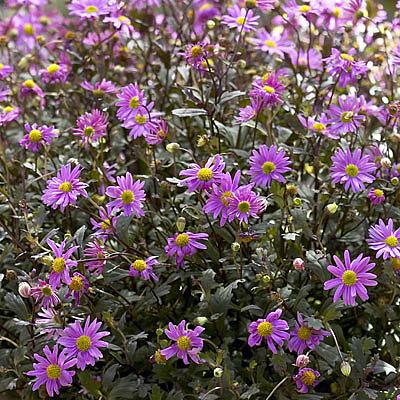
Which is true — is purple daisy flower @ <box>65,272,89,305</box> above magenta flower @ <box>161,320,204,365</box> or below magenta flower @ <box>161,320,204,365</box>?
above

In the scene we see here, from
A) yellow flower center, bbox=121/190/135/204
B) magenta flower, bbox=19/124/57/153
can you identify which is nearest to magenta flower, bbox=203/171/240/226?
yellow flower center, bbox=121/190/135/204

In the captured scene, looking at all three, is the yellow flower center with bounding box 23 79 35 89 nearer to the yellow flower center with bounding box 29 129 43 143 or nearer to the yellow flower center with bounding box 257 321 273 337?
the yellow flower center with bounding box 29 129 43 143

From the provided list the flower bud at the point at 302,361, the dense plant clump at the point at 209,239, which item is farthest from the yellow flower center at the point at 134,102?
the flower bud at the point at 302,361

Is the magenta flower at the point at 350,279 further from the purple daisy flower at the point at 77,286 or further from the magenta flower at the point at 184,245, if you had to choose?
the purple daisy flower at the point at 77,286

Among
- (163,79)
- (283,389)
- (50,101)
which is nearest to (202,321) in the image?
(283,389)

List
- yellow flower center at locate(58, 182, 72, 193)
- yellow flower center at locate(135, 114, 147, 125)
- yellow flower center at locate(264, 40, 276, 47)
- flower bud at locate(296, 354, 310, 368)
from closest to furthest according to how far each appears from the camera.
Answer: flower bud at locate(296, 354, 310, 368)
yellow flower center at locate(58, 182, 72, 193)
yellow flower center at locate(135, 114, 147, 125)
yellow flower center at locate(264, 40, 276, 47)

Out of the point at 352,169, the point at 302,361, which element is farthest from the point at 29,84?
the point at 302,361
